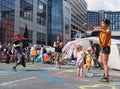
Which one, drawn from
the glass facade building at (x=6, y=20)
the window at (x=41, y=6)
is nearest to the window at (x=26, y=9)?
the glass facade building at (x=6, y=20)

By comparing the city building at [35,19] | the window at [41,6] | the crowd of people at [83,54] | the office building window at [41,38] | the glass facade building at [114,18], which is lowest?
the crowd of people at [83,54]

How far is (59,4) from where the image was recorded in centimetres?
9506

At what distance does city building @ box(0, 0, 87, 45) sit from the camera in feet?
192

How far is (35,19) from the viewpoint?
7594 centimetres

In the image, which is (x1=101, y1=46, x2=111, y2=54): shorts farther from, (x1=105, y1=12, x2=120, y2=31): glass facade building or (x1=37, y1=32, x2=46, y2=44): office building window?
(x1=105, y1=12, x2=120, y2=31): glass facade building

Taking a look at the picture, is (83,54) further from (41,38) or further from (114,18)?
(114,18)

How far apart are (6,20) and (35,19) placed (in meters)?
17.8

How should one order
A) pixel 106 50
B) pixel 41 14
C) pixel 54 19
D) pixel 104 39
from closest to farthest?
pixel 106 50 → pixel 104 39 → pixel 41 14 → pixel 54 19

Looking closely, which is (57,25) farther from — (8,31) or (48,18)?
(8,31)

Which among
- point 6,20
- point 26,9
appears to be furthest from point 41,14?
point 6,20

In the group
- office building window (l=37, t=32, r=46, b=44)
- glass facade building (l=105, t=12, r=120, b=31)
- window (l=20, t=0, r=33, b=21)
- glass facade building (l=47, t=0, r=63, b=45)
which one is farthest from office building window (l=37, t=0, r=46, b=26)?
glass facade building (l=105, t=12, r=120, b=31)

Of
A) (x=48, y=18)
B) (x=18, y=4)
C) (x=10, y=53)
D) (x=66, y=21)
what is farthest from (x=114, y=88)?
(x=66, y=21)

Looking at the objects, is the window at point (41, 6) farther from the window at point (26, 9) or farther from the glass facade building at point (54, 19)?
the window at point (26, 9)

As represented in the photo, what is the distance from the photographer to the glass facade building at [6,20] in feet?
185
